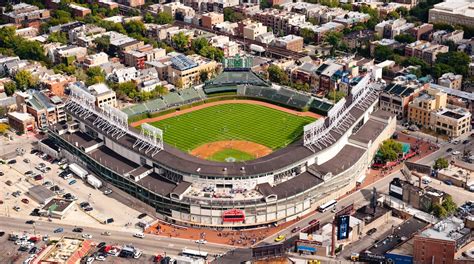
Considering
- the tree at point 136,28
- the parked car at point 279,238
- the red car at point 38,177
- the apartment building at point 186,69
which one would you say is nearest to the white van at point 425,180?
the parked car at point 279,238

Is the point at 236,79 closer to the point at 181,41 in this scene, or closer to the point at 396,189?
the point at 181,41

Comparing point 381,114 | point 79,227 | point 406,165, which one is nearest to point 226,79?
point 381,114

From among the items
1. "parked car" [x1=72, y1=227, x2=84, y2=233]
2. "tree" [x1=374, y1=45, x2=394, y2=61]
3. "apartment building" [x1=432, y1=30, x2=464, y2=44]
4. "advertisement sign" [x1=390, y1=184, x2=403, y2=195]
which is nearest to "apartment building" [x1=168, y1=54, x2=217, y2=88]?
"tree" [x1=374, y1=45, x2=394, y2=61]

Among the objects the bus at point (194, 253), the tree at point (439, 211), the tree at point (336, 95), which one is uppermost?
the tree at point (336, 95)

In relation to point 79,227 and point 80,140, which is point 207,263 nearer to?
point 79,227

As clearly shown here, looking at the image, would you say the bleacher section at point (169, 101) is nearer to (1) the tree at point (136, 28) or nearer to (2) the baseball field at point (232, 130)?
(2) the baseball field at point (232, 130)
